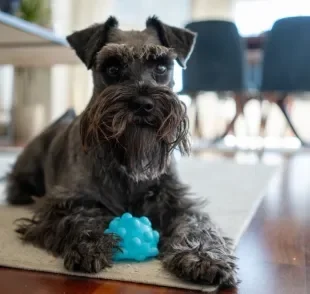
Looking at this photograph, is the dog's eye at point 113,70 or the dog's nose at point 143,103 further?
Answer: the dog's eye at point 113,70

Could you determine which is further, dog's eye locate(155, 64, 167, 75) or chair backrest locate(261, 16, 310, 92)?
chair backrest locate(261, 16, 310, 92)

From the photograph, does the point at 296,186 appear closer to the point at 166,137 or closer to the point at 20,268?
the point at 166,137

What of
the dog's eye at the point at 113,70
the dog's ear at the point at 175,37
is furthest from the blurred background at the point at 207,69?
the dog's eye at the point at 113,70

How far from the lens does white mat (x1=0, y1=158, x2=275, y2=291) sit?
4.28ft

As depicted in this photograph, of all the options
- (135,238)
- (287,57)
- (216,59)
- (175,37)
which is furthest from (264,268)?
(216,59)

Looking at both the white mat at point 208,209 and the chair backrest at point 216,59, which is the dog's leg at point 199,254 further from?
the chair backrest at point 216,59

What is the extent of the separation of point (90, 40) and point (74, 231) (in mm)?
770

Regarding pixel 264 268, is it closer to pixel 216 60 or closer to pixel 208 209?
pixel 208 209

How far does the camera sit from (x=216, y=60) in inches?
178

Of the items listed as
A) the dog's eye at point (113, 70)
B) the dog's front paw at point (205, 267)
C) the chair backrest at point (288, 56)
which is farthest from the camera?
the chair backrest at point (288, 56)

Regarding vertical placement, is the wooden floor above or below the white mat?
below

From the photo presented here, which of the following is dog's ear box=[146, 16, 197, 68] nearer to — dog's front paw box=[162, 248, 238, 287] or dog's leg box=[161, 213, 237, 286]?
dog's leg box=[161, 213, 237, 286]

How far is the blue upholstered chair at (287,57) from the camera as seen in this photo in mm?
4191

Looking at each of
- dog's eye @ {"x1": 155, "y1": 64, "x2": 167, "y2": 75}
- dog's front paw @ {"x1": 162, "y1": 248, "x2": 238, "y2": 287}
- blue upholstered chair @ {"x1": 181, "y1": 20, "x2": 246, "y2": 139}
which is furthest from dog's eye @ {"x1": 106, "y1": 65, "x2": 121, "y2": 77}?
blue upholstered chair @ {"x1": 181, "y1": 20, "x2": 246, "y2": 139}
